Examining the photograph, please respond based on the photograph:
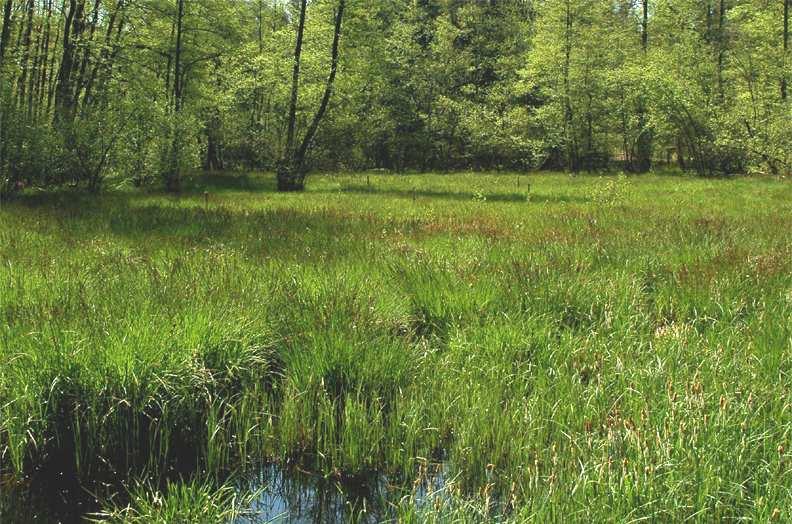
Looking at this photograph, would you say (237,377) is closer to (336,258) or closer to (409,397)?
(409,397)

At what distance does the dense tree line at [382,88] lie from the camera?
58.5ft

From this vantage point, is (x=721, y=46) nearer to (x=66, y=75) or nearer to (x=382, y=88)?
(x=382, y=88)

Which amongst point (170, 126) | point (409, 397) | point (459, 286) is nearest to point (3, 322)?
point (409, 397)

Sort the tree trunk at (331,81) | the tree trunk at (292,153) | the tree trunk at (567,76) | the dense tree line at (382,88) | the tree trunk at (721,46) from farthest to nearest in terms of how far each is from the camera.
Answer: the tree trunk at (567,76), the tree trunk at (721,46), the tree trunk at (331,81), the tree trunk at (292,153), the dense tree line at (382,88)

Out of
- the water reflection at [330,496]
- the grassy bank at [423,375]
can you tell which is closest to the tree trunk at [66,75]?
the grassy bank at [423,375]

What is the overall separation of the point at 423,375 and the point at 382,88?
1461 inches

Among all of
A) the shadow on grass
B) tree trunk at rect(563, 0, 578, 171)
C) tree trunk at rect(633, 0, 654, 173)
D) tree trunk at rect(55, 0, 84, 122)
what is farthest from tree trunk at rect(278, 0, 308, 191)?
tree trunk at rect(633, 0, 654, 173)

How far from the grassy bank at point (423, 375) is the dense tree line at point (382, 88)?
1140 centimetres

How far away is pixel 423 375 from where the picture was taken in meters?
3.77

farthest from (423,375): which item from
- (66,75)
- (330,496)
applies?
(66,75)

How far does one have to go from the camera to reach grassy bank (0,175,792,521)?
104 inches

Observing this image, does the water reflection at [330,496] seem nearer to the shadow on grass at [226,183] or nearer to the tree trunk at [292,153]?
the shadow on grass at [226,183]

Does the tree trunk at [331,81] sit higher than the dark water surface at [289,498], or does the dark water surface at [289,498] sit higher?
the tree trunk at [331,81]

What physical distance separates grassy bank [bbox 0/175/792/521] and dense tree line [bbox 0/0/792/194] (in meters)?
11.4
